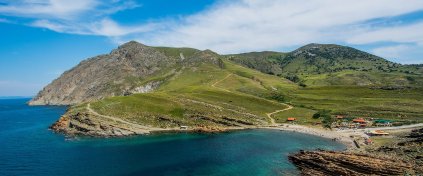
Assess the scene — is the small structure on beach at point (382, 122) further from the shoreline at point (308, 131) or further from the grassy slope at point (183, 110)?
the grassy slope at point (183, 110)

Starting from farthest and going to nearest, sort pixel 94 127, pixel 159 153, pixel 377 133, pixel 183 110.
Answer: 1. pixel 183 110
2. pixel 94 127
3. pixel 377 133
4. pixel 159 153

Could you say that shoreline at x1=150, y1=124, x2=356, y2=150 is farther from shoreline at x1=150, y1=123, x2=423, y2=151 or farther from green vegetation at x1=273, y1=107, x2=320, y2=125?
green vegetation at x1=273, y1=107, x2=320, y2=125

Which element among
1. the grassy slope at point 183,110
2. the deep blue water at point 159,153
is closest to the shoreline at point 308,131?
the deep blue water at point 159,153

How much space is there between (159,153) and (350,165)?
54916 millimetres

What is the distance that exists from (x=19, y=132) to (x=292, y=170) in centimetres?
12788

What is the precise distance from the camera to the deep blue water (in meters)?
90.4

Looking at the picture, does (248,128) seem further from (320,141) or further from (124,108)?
(124,108)

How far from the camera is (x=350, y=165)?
8031 cm

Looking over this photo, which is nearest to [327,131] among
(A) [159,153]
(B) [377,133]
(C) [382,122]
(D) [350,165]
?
(B) [377,133]

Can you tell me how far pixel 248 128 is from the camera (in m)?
155

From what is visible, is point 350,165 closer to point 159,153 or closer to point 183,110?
point 159,153

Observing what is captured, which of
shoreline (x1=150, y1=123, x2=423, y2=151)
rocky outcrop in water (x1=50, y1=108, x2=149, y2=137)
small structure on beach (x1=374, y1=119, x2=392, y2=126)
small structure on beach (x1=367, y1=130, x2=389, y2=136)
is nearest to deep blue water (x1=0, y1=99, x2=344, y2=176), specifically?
shoreline (x1=150, y1=123, x2=423, y2=151)

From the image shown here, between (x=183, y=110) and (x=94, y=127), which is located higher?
(x=183, y=110)

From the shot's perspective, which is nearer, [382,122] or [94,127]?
[94,127]
